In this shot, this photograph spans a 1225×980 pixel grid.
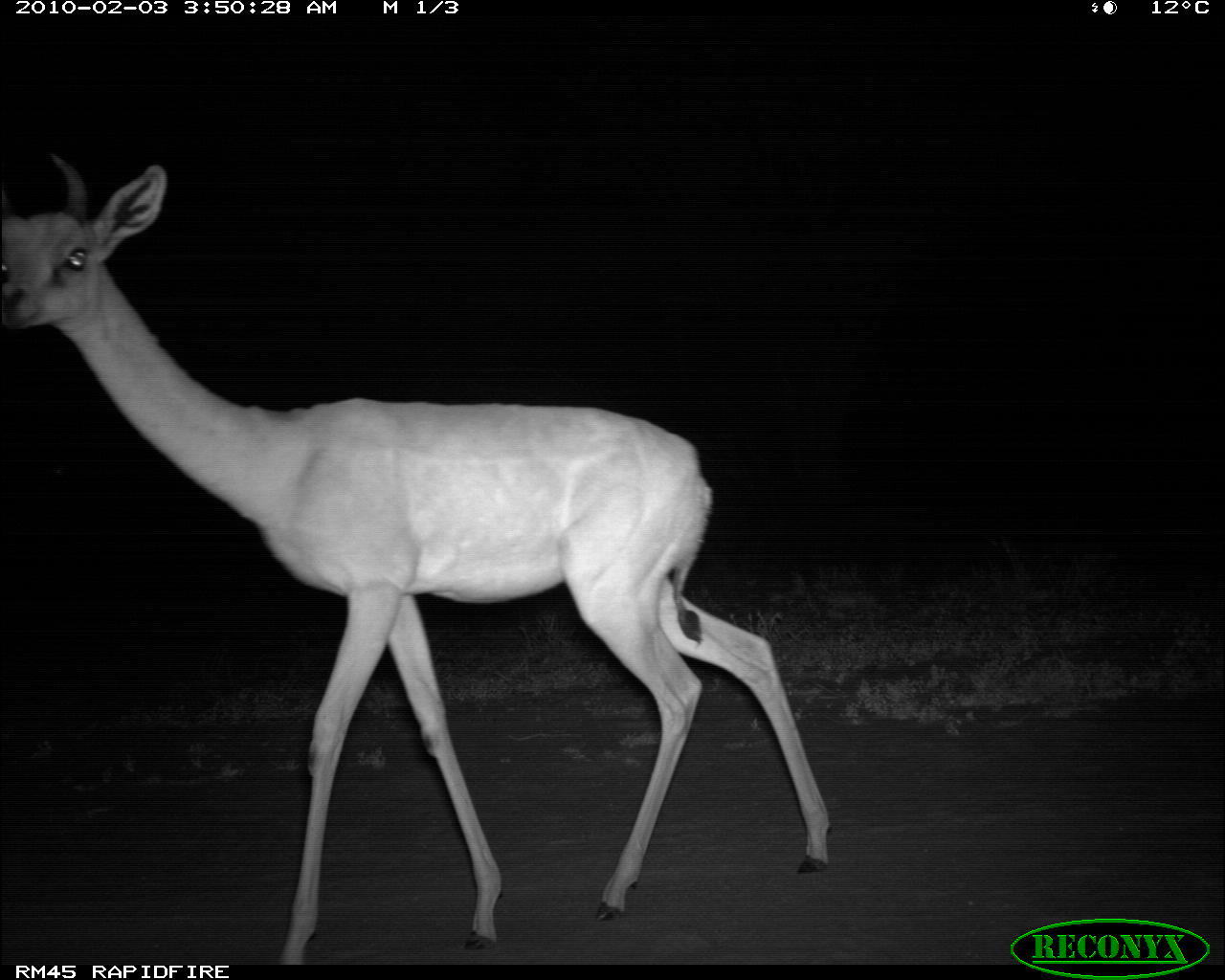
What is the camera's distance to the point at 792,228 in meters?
24.1

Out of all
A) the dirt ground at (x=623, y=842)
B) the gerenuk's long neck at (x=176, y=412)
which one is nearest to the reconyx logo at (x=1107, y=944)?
the dirt ground at (x=623, y=842)

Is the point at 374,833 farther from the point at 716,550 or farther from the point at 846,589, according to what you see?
the point at 716,550

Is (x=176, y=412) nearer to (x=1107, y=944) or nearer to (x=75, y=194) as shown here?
(x=75, y=194)

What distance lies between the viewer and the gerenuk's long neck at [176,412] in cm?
494

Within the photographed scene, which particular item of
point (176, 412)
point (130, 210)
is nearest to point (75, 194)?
point (130, 210)

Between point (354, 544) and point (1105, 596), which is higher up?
point (354, 544)

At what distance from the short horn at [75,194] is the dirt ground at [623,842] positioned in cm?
271

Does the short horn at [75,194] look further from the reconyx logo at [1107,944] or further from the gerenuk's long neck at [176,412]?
the reconyx logo at [1107,944]

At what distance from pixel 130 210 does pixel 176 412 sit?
2.63ft

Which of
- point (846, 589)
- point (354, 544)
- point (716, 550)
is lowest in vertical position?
point (716, 550)

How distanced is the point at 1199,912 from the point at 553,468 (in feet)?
9.59

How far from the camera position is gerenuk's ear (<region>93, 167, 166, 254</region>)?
197 inches

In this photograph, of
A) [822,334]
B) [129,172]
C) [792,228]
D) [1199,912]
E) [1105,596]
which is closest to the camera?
[1199,912]

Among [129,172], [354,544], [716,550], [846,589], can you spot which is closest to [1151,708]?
[354,544]
